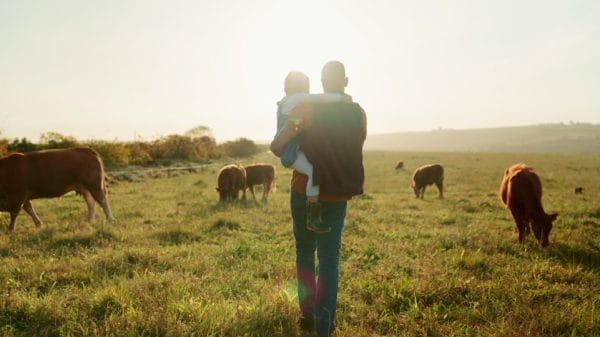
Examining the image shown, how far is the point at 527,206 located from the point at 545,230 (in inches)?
25.0

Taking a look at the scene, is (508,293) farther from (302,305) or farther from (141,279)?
(141,279)

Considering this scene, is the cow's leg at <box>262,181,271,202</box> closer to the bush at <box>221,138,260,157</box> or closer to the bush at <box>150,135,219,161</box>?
the bush at <box>150,135,219,161</box>

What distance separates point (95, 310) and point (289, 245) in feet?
13.3

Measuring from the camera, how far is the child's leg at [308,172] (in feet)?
11.9

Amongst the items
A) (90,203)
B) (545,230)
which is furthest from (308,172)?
(90,203)

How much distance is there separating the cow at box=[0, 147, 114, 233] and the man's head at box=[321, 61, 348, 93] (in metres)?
8.65

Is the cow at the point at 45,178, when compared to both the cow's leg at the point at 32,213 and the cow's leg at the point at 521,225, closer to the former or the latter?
the cow's leg at the point at 32,213

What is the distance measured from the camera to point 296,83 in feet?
12.5

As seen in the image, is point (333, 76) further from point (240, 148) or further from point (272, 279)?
point (240, 148)

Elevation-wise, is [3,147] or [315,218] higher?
[3,147]

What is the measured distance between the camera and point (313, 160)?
3.65 meters

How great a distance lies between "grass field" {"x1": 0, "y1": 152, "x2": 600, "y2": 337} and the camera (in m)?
4.16

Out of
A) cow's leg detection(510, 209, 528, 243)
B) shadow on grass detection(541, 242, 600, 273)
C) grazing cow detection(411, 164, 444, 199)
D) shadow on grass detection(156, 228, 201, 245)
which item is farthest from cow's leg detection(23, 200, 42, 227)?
grazing cow detection(411, 164, 444, 199)

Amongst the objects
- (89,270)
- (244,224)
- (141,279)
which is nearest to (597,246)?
(244,224)
